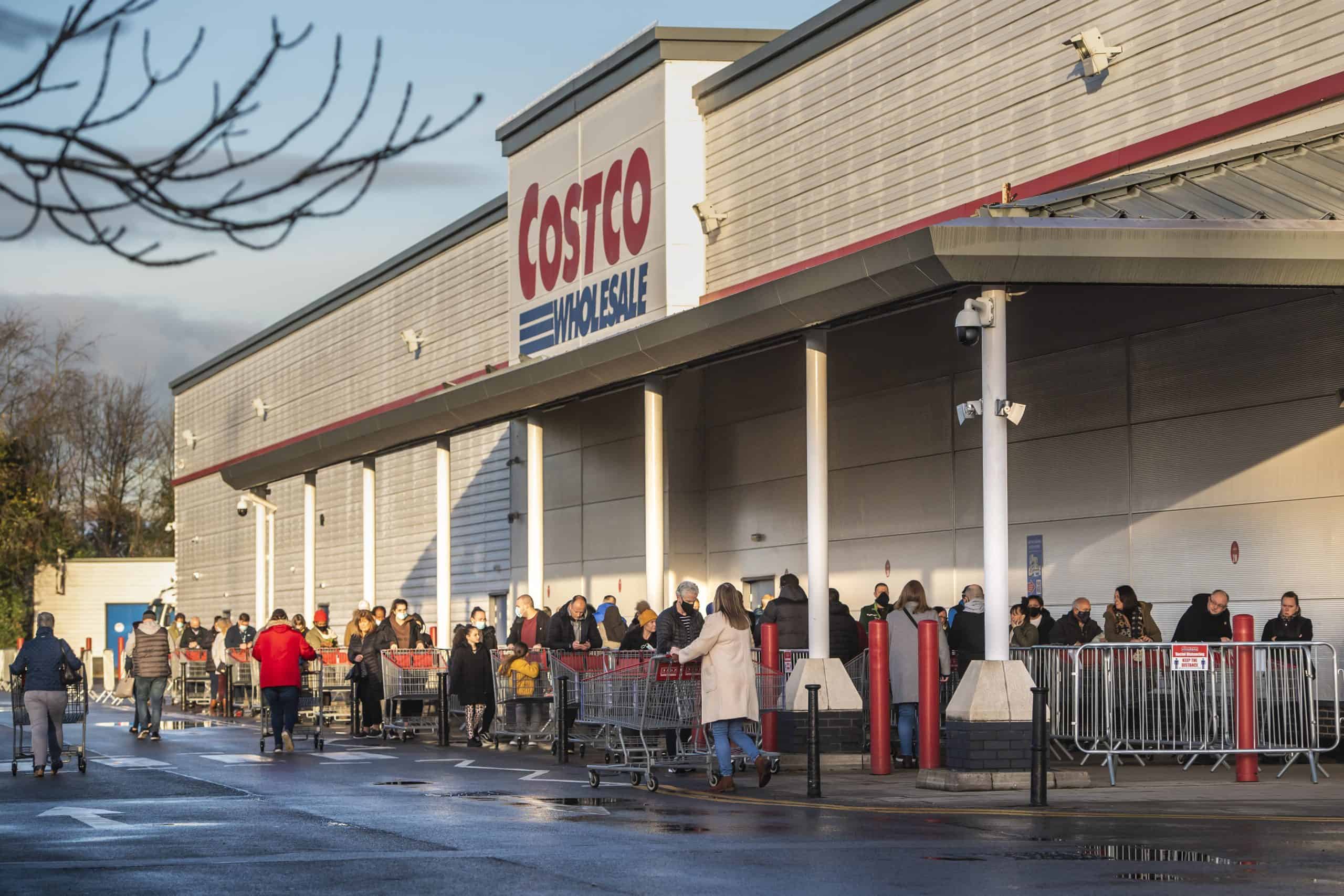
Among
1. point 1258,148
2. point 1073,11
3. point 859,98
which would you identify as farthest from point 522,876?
point 859,98

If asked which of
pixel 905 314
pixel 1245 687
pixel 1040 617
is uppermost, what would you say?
pixel 905 314

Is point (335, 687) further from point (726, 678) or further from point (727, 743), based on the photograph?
point (726, 678)

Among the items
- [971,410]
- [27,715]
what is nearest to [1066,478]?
[971,410]

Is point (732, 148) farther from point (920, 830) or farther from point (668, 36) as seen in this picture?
point (920, 830)

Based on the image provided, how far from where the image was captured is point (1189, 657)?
55.4ft

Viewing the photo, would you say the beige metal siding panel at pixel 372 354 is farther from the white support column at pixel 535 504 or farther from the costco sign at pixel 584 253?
the white support column at pixel 535 504

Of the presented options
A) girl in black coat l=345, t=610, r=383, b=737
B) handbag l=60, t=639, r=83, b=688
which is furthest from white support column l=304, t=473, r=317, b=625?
handbag l=60, t=639, r=83, b=688

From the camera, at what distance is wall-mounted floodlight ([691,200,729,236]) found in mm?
28672

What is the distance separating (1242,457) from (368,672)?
40.7 feet

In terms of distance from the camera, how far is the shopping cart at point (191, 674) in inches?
1460

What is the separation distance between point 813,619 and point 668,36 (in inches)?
479

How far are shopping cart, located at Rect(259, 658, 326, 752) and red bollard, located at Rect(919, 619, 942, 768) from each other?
29.2 feet

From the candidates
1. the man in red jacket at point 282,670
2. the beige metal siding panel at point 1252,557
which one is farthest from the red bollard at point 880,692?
the man in red jacket at point 282,670

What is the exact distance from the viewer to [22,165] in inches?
179
